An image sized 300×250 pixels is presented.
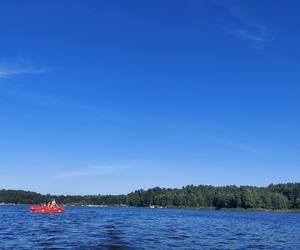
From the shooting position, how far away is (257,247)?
5150 cm

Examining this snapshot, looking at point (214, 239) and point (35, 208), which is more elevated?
point (35, 208)

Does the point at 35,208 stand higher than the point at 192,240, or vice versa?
the point at 35,208

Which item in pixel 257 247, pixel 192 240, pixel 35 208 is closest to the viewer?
pixel 257 247

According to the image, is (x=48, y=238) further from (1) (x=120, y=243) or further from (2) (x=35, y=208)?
(2) (x=35, y=208)

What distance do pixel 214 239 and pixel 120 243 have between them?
44.8 feet

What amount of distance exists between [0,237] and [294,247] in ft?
100

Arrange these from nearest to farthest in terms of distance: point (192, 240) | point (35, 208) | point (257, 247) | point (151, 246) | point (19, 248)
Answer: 1. point (19, 248)
2. point (151, 246)
3. point (257, 247)
4. point (192, 240)
5. point (35, 208)

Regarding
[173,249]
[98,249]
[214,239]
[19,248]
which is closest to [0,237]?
[19,248]

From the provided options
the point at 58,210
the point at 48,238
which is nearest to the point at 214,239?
the point at 48,238

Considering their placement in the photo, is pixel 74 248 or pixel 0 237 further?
pixel 0 237

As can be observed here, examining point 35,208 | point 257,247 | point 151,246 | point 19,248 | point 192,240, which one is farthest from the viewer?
point 35,208

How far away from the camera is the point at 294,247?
176ft

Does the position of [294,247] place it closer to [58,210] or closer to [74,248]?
[74,248]

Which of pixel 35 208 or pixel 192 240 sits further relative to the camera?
pixel 35 208
